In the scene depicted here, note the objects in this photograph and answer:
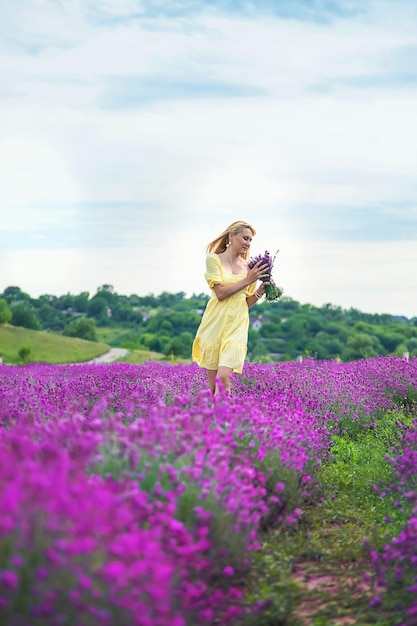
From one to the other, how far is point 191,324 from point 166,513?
2630 inches

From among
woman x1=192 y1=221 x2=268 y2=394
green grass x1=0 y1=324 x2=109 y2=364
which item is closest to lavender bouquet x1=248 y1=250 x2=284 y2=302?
woman x1=192 y1=221 x2=268 y2=394

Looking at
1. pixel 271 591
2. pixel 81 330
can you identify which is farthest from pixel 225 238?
pixel 81 330

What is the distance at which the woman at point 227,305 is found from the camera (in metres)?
6.85

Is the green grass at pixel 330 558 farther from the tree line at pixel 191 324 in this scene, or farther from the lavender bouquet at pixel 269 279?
the tree line at pixel 191 324

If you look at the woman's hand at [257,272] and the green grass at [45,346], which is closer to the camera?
the woman's hand at [257,272]

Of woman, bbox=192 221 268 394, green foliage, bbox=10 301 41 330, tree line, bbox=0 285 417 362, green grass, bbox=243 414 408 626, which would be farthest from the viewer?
tree line, bbox=0 285 417 362

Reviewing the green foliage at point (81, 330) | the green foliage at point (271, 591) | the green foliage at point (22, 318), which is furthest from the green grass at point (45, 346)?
the green foliage at point (271, 591)

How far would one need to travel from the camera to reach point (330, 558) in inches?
184

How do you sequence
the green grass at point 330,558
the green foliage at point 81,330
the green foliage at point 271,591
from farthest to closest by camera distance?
the green foliage at point 81,330 < the green grass at point 330,558 < the green foliage at point 271,591

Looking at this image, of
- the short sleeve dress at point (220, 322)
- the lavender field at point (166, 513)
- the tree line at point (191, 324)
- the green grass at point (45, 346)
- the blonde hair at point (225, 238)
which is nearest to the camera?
the lavender field at point (166, 513)

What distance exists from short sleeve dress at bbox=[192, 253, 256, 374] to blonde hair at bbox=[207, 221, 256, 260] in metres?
0.21

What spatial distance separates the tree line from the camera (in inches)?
2247

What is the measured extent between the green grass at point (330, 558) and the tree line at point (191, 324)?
130 feet

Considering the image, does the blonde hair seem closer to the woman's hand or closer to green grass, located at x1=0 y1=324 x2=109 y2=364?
the woman's hand
